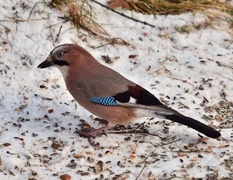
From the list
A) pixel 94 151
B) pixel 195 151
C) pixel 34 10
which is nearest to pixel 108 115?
pixel 94 151

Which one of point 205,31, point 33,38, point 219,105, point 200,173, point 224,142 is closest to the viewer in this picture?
point 200,173

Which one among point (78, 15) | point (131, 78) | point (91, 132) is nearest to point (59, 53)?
point (91, 132)

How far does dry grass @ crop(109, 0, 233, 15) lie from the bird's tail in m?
1.88

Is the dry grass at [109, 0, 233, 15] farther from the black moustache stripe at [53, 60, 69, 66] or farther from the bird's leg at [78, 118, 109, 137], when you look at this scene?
the bird's leg at [78, 118, 109, 137]

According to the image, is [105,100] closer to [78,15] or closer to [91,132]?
[91,132]

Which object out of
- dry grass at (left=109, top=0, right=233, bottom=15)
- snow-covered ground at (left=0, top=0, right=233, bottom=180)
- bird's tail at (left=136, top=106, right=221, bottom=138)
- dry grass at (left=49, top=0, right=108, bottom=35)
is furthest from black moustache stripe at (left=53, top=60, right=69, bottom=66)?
dry grass at (left=109, top=0, right=233, bottom=15)

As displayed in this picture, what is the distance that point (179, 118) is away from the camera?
15.2 feet

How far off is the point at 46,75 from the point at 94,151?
1025 mm

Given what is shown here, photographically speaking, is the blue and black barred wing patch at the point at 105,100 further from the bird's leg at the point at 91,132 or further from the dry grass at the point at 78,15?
the dry grass at the point at 78,15

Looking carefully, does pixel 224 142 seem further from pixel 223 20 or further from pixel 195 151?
pixel 223 20

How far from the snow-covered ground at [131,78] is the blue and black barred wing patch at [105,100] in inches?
11.7

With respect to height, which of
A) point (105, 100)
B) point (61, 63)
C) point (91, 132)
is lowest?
point (91, 132)

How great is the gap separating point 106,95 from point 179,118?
1.76ft

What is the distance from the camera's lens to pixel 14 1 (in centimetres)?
596
